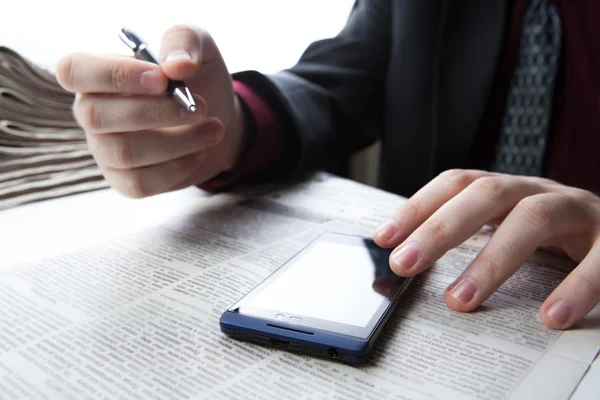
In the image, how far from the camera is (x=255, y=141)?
665 mm

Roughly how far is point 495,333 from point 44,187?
59cm

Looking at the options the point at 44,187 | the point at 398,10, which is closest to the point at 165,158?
the point at 44,187

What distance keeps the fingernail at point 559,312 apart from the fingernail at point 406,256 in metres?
0.10

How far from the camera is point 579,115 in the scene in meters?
0.73

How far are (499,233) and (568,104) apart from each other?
0.48 metres

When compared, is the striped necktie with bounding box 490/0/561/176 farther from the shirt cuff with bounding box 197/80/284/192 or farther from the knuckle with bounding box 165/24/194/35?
the knuckle with bounding box 165/24/194/35

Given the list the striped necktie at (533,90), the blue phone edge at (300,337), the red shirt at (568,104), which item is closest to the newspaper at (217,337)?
the blue phone edge at (300,337)

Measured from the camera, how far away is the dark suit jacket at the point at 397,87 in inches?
28.7

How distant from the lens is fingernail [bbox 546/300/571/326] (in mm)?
325

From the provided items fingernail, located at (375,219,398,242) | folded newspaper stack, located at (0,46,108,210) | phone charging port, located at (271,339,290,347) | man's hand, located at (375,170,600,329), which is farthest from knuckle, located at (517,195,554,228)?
folded newspaper stack, located at (0,46,108,210)

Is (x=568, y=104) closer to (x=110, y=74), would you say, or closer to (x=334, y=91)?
(x=334, y=91)

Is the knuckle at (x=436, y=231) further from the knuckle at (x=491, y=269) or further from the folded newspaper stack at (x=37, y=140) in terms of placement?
the folded newspaper stack at (x=37, y=140)

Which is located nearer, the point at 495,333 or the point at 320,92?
the point at 495,333

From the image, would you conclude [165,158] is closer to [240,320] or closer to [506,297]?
[240,320]
